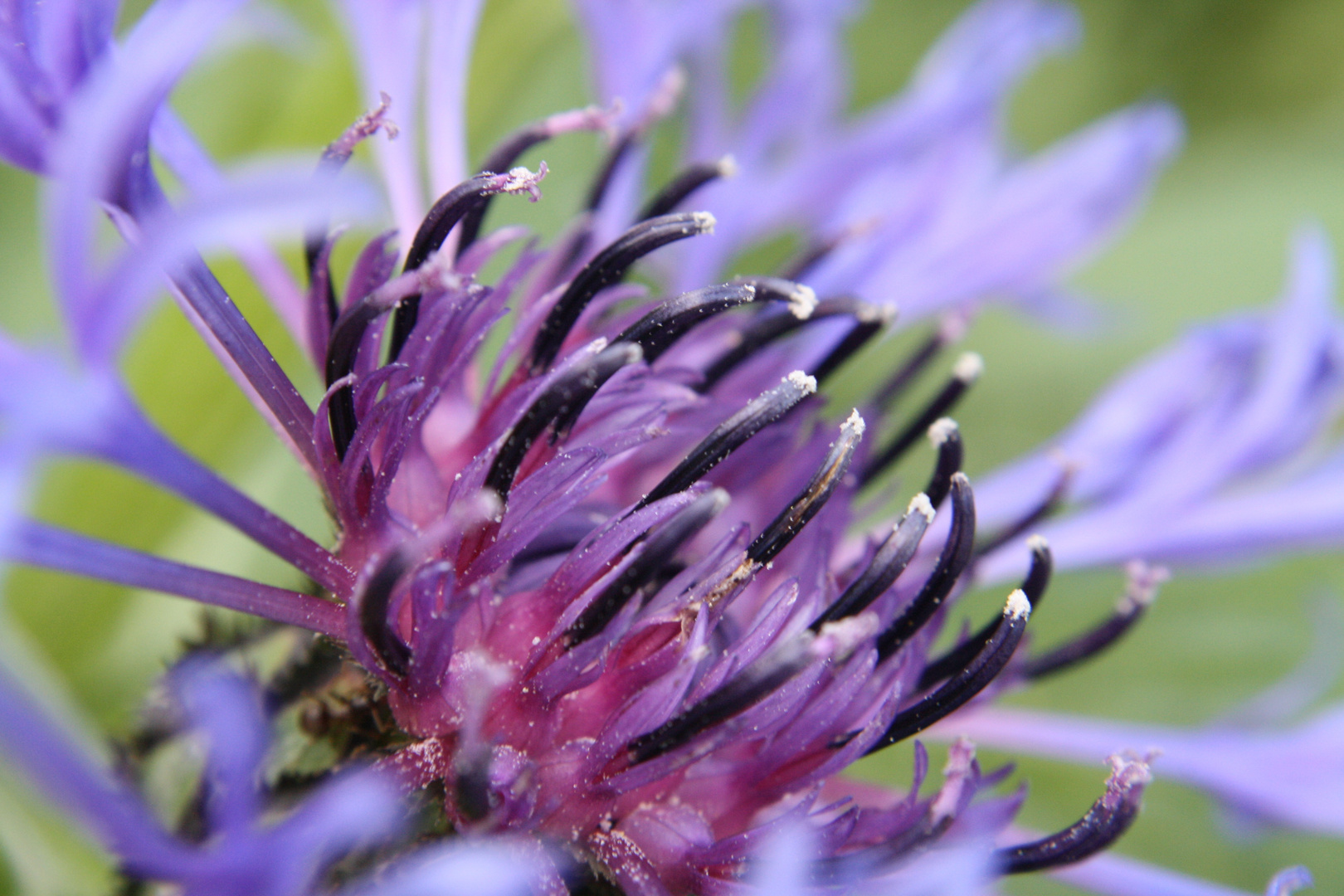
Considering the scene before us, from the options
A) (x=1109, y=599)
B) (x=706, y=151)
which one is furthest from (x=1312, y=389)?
(x=706, y=151)

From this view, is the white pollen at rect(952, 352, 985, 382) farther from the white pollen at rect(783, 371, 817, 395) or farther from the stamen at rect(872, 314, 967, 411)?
the white pollen at rect(783, 371, 817, 395)

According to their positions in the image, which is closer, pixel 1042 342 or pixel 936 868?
pixel 936 868

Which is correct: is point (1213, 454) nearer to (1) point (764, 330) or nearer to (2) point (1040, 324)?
(2) point (1040, 324)

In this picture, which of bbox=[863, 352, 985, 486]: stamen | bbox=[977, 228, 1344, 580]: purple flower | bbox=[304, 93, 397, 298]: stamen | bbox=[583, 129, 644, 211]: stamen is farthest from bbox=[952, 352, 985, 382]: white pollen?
bbox=[304, 93, 397, 298]: stamen

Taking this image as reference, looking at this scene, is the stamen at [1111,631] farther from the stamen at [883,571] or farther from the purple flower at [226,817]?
the purple flower at [226,817]

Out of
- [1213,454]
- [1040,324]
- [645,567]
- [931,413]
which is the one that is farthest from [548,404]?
[1040,324]

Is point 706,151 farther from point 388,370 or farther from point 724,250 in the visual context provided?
point 388,370
